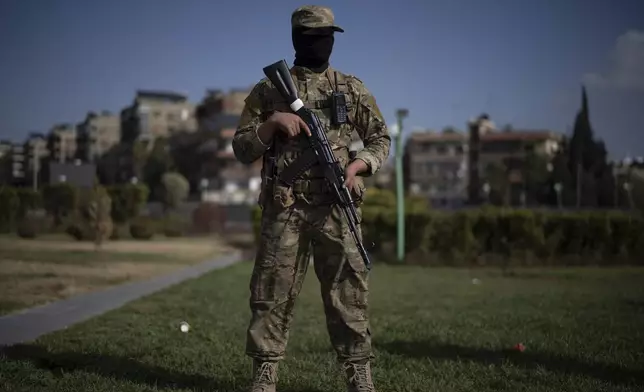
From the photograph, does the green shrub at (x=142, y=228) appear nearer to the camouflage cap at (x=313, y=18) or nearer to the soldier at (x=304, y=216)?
the soldier at (x=304, y=216)

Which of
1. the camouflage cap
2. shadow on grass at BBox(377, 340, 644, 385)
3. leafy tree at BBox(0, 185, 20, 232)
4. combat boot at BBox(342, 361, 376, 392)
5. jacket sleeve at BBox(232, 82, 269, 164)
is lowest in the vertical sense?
shadow on grass at BBox(377, 340, 644, 385)

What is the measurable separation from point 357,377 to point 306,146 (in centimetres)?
122

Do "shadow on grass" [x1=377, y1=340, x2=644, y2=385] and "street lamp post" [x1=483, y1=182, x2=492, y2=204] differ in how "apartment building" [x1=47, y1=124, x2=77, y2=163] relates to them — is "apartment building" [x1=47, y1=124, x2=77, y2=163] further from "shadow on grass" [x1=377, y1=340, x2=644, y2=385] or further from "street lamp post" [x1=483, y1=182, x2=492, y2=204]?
"street lamp post" [x1=483, y1=182, x2=492, y2=204]

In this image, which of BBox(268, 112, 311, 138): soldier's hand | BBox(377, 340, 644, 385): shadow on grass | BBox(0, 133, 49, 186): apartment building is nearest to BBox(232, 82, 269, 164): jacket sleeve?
BBox(268, 112, 311, 138): soldier's hand

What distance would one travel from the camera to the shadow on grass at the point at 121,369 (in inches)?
166

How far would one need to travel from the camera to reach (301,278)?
3750 mm

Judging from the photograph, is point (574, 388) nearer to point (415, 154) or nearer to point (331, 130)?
point (331, 130)

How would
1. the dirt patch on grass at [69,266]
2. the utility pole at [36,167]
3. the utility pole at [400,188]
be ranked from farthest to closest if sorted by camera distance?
the utility pole at [400,188] → the utility pole at [36,167] → the dirt patch on grass at [69,266]

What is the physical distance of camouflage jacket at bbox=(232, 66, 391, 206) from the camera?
11.9 feet

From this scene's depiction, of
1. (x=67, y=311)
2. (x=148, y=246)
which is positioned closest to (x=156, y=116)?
(x=148, y=246)

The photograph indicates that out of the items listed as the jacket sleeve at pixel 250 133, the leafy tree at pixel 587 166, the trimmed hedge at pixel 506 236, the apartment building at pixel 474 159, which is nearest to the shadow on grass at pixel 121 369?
the jacket sleeve at pixel 250 133

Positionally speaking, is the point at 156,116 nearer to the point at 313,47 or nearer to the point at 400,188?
the point at 400,188

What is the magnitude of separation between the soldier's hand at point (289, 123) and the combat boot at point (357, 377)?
4.03ft

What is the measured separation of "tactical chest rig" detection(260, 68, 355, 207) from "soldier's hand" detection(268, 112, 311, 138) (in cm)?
9
